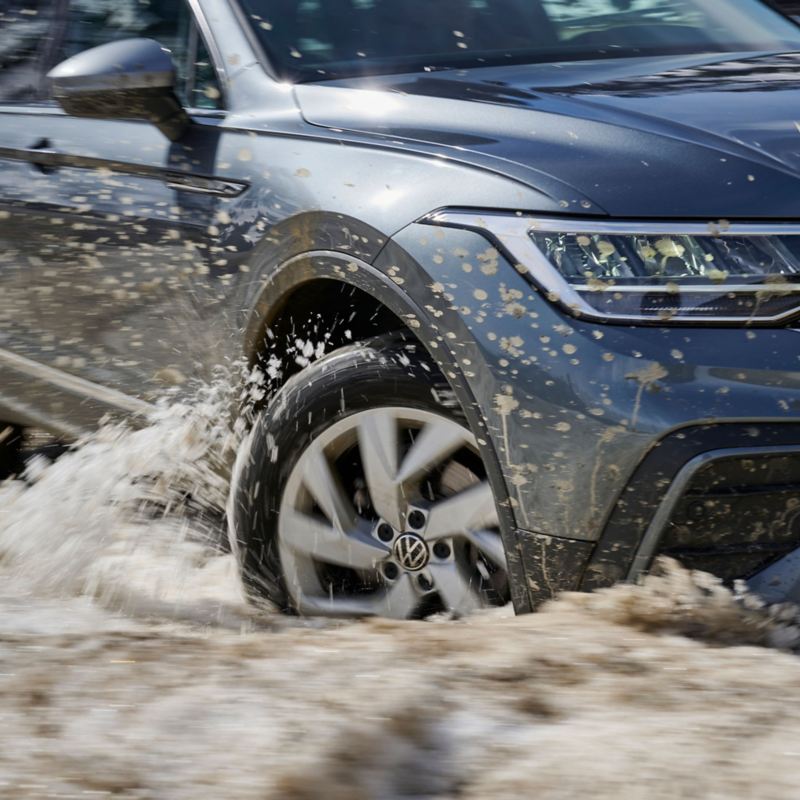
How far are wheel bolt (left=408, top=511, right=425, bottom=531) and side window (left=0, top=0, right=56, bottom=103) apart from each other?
5.92 ft

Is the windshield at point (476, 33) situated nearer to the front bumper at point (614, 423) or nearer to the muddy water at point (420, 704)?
the front bumper at point (614, 423)

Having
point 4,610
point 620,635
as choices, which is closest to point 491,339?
point 620,635

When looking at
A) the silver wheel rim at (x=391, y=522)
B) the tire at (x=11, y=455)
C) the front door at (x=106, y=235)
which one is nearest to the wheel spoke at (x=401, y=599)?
the silver wheel rim at (x=391, y=522)

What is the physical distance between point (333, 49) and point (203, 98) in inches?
12.5

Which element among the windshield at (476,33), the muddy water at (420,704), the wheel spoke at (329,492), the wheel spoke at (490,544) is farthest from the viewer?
the windshield at (476,33)

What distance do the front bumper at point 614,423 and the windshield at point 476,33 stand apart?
0.88 meters

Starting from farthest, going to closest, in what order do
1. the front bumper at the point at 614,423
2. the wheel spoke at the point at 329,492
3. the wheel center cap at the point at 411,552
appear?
the wheel spoke at the point at 329,492 → the wheel center cap at the point at 411,552 → the front bumper at the point at 614,423

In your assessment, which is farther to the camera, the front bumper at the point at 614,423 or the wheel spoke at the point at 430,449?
the wheel spoke at the point at 430,449

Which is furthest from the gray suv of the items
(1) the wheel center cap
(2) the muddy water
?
(2) the muddy water

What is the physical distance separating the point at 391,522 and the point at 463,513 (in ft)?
0.55

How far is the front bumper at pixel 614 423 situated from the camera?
7.42 feet

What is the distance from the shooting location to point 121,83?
118 inches

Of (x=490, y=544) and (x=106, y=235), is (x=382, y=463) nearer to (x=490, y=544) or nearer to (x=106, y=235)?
(x=490, y=544)

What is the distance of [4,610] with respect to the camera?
3.06 m
